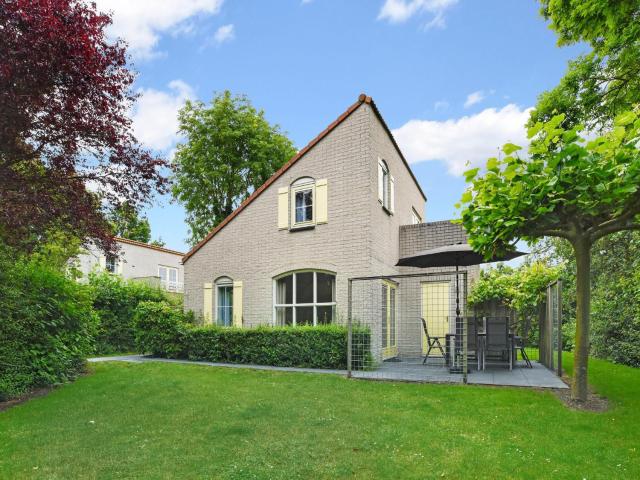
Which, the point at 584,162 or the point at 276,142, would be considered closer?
the point at 584,162

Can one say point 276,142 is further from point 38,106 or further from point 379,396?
point 379,396

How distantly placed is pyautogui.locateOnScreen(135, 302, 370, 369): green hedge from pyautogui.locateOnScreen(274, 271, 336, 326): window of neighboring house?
0.85 meters

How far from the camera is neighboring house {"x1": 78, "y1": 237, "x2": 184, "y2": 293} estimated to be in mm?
25413

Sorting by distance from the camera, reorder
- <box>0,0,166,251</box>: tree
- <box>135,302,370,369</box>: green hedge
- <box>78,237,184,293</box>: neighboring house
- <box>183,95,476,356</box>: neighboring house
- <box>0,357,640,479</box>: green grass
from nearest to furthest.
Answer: <box>0,357,640,479</box>: green grass, <box>0,0,166,251</box>: tree, <box>135,302,370,369</box>: green hedge, <box>183,95,476,356</box>: neighboring house, <box>78,237,184,293</box>: neighboring house

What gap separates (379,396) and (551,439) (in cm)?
279

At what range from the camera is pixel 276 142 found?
26.8 m

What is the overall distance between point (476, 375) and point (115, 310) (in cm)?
1349

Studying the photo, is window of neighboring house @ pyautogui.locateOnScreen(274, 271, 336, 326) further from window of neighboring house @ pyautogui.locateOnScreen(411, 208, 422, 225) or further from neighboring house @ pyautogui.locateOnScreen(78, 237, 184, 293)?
neighboring house @ pyautogui.locateOnScreen(78, 237, 184, 293)

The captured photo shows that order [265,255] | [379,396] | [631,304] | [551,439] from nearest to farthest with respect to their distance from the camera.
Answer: [551,439]
[379,396]
[631,304]
[265,255]

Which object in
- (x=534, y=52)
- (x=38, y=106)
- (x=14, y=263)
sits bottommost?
(x=14, y=263)

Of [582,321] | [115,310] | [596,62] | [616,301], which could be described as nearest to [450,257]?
[582,321]

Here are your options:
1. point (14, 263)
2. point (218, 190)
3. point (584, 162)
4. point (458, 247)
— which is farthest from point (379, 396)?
point (218, 190)

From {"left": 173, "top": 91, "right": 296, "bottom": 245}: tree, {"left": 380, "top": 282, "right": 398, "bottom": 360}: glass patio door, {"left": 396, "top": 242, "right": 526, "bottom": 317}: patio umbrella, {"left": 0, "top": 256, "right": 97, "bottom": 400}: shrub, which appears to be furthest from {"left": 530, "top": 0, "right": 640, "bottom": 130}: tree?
{"left": 173, "top": 91, "right": 296, "bottom": 245}: tree

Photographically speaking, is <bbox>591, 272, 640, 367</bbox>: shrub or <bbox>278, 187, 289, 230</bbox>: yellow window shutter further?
<bbox>278, 187, 289, 230</bbox>: yellow window shutter
